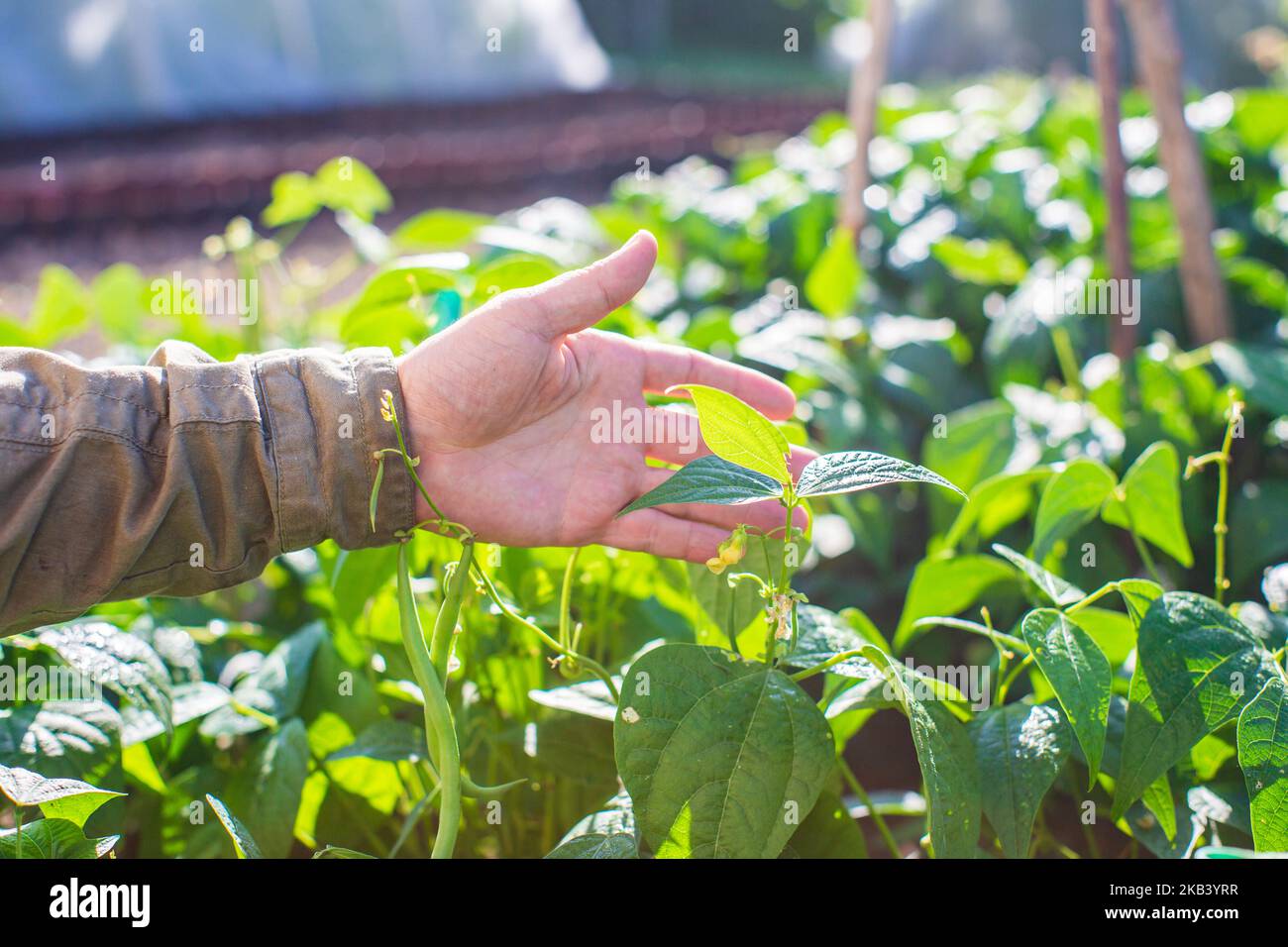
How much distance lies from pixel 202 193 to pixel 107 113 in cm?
177

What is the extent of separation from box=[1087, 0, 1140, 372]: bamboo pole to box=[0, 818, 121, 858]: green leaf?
1130 mm

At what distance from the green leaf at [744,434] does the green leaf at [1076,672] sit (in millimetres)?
176

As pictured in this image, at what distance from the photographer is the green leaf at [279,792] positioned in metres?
0.74

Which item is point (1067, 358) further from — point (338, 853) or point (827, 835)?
point (338, 853)

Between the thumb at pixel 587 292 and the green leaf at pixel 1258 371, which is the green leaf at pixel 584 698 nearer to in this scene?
the thumb at pixel 587 292

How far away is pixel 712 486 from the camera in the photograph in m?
0.64

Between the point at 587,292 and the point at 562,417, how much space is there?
0.13m

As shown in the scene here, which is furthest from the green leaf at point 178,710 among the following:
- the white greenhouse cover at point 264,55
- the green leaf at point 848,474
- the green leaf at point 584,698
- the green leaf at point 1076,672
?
the white greenhouse cover at point 264,55

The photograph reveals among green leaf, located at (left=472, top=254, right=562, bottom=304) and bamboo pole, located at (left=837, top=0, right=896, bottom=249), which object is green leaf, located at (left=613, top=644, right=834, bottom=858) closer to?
green leaf, located at (left=472, top=254, right=562, bottom=304)

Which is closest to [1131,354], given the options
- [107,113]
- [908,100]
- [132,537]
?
[132,537]

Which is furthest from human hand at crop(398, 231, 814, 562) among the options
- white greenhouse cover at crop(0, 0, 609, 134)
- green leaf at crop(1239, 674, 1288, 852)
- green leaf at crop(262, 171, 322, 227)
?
white greenhouse cover at crop(0, 0, 609, 134)
